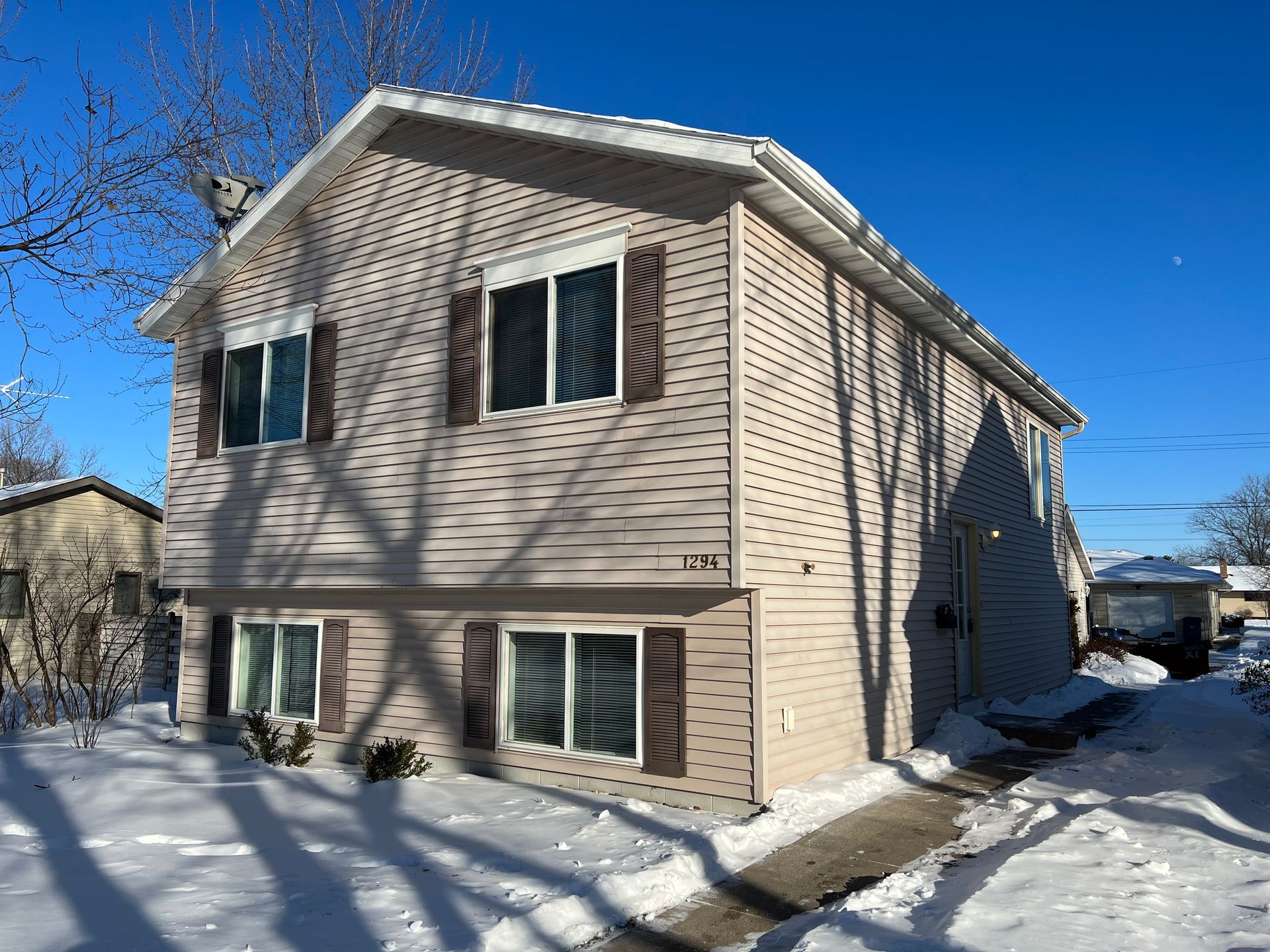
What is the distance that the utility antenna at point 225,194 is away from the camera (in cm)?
1184

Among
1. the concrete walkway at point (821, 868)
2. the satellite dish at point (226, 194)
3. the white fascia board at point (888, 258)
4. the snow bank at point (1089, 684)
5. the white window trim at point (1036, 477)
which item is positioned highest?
the satellite dish at point (226, 194)

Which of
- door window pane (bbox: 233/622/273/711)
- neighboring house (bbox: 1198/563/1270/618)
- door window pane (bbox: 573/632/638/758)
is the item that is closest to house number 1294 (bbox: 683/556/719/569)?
door window pane (bbox: 573/632/638/758)

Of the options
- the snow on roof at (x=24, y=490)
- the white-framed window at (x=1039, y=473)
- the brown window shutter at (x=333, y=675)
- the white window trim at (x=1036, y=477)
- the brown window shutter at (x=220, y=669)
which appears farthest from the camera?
the snow on roof at (x=24, y=490)

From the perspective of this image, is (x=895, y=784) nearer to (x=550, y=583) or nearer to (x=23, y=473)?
(x=550, y=583)

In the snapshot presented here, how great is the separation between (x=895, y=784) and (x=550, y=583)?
3649 millimetres

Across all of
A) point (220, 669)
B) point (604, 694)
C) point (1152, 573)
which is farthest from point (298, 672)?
point (1152, 573)

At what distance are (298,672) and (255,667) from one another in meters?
0.81

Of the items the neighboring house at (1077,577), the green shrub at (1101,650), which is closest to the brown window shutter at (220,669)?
the neighboring house at (1077,577)

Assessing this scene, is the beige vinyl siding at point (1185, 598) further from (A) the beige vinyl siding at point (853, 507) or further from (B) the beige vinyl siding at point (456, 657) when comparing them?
(B) the beige vinyl siding at point (456, 657)

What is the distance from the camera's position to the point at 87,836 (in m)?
6.66

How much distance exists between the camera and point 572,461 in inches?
325

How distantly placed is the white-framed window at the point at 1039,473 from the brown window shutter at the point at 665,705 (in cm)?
Result: 982

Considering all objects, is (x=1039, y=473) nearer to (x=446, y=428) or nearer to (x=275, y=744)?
→ (x=446, y=428)

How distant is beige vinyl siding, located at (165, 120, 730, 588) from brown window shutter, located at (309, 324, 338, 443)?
104mm
